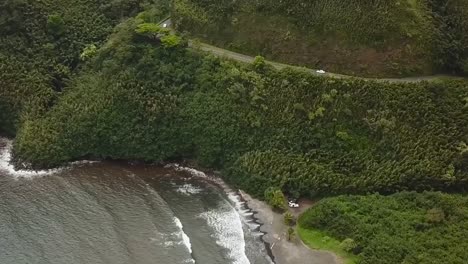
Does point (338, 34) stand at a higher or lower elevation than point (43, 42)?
higher

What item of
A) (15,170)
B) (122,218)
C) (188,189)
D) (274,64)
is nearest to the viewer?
(122,218)

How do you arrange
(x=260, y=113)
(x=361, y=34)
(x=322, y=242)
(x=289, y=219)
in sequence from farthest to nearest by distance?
(x=361, y=34)
(x=260, y=113)
(x=289, y=219)
(x=322, y=242)

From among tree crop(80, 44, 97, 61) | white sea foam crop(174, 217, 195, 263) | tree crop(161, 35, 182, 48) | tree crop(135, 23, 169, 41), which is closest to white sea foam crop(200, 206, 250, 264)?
white sea foam crop(174, 217, 195, 263)

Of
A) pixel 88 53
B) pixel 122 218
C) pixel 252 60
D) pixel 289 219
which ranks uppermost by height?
pixel 252 60

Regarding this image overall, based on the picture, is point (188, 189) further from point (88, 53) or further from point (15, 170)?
point (88, 53)

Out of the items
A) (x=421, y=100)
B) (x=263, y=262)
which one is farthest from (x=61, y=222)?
(x=421, y=100)

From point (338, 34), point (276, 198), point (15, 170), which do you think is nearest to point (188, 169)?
point (276, 198)

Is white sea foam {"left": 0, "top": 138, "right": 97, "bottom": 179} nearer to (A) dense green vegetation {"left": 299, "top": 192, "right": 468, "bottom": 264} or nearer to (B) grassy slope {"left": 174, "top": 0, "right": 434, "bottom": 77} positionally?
(B) grassy slope {"left": 174, "top": 0, "right": 434, "bottom": 77}
